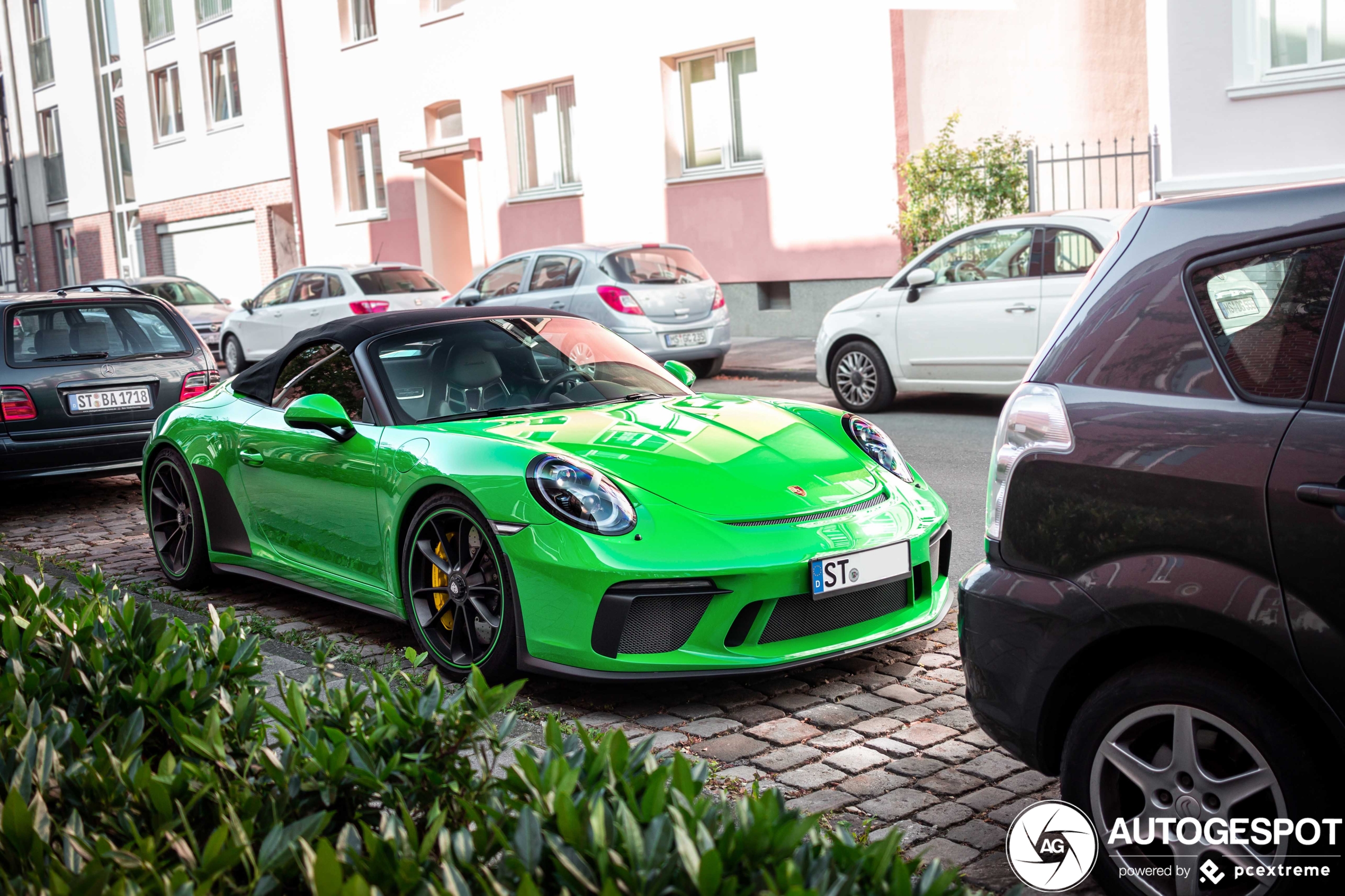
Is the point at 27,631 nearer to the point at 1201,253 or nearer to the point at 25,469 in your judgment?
the point at 1201,253

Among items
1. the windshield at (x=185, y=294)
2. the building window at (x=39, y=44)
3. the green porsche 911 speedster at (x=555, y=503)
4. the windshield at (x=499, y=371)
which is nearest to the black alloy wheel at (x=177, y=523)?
the green porsche 911 speedster at (x=555, y=503)

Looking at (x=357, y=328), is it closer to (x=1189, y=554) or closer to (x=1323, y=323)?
(x=1189, y=554)

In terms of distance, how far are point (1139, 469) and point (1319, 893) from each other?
0.90 metres

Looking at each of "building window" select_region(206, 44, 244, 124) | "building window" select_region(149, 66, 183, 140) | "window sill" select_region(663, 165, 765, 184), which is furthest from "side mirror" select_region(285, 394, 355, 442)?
"building window" select_region(149, 66, 183, 140)

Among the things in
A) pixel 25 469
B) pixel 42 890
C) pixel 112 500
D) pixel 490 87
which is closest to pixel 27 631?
pixel 42 890

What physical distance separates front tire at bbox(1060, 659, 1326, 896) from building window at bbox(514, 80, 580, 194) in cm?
2064

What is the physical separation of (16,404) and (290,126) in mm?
21903

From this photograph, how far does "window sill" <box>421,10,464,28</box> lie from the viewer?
79.0 feet

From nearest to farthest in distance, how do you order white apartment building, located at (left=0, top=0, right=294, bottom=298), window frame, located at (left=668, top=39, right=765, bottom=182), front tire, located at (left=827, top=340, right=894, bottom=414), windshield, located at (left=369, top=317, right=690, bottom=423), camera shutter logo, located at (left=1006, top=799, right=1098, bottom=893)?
1. camera shutter logo, located at (left=1006, top=799, right=1098, bottom=893)
2. windshield, located at (left=369, top=317, right=690, bottom=423)
3. front tire, located at (left=827, top=340, right=894, bottom=414)
4. window frame, located at (left=668, top=39, right=765, bottom=182)
5. white apartment building, located at (left=0, top=0, right=294, bottom=298)

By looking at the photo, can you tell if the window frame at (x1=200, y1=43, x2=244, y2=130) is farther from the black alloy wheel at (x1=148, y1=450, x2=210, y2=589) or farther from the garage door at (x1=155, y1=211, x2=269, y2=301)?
the black alloy wheel at (x1=148, y1=450, x2=210, y2=589)

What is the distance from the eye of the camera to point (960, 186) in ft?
51.5

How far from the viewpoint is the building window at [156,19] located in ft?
109

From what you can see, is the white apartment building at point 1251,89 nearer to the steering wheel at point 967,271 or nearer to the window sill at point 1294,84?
the window sill at point 1294,84

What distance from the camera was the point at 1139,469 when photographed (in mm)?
2832
